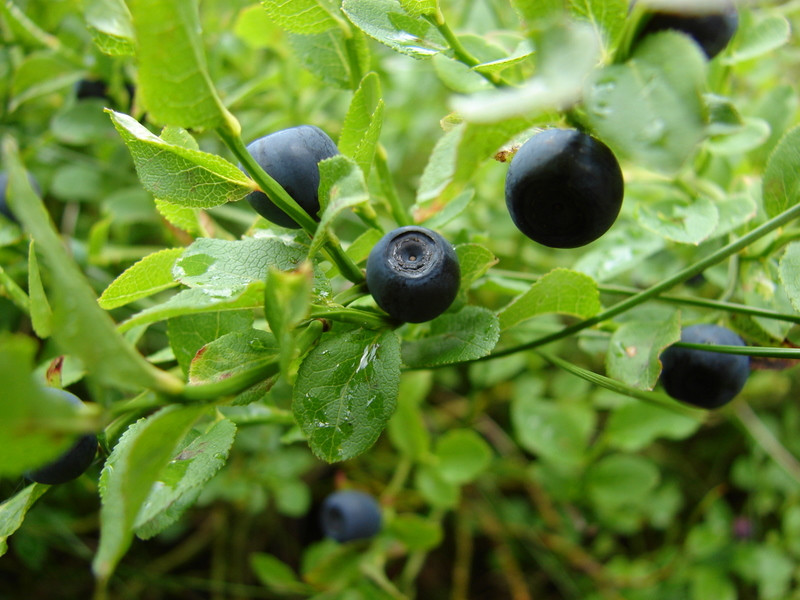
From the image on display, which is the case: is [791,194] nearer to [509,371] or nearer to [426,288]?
[426,288]

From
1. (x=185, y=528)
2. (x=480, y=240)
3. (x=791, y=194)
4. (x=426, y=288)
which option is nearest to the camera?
(x=426, y=288)

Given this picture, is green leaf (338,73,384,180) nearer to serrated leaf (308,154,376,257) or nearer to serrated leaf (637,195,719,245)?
serrated leaf (308,154,376,257)

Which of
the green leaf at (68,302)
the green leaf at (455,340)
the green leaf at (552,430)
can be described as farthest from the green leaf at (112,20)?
the green leaf at (552,430)

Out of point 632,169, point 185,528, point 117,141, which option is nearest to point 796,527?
point 632,169

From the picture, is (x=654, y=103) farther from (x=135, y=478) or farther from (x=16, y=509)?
(x=16, y=509)

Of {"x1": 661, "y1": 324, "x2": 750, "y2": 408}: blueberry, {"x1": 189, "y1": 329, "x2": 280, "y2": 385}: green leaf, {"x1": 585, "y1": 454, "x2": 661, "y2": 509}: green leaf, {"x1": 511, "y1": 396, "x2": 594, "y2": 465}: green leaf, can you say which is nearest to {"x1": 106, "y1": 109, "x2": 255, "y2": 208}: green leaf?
{"x1": 189, "y1": 329, "x2": 280, "y2": 385}: green leaf
